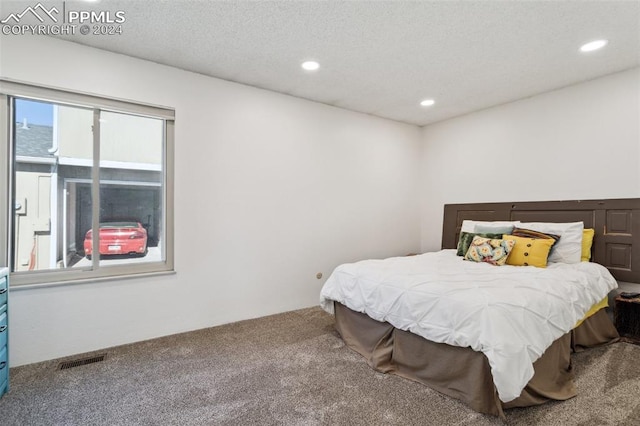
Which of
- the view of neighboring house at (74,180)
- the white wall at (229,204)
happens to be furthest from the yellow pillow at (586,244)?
the view of neighboring house at (74,180)

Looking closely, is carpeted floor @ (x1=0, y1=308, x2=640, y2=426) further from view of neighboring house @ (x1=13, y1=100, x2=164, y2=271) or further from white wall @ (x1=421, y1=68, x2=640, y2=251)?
white wall @ (x1=421, y1=68, x2=640, y2=251)

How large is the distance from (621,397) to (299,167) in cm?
336

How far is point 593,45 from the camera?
2.69m

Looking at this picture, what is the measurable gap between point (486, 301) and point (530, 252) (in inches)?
60.8

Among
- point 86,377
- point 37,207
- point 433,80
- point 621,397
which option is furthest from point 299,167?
point 621,397

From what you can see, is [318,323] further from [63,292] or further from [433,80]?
[433,80]

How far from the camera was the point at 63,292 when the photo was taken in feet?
8.58

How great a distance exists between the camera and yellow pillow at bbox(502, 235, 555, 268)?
304 centimetres

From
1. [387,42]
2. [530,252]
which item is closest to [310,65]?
[387,42]

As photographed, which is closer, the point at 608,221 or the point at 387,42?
the point at 387,42

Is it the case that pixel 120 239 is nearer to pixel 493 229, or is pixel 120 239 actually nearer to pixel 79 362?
pixel 79 362

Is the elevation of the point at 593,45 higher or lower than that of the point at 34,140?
higher

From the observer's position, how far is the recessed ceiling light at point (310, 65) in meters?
3.03

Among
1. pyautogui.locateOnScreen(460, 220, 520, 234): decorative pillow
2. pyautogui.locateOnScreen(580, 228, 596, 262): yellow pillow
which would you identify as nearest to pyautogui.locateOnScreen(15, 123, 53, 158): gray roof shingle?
pyautogui.locateOnScreen(460, 220, 520, 234): decorative pillow
